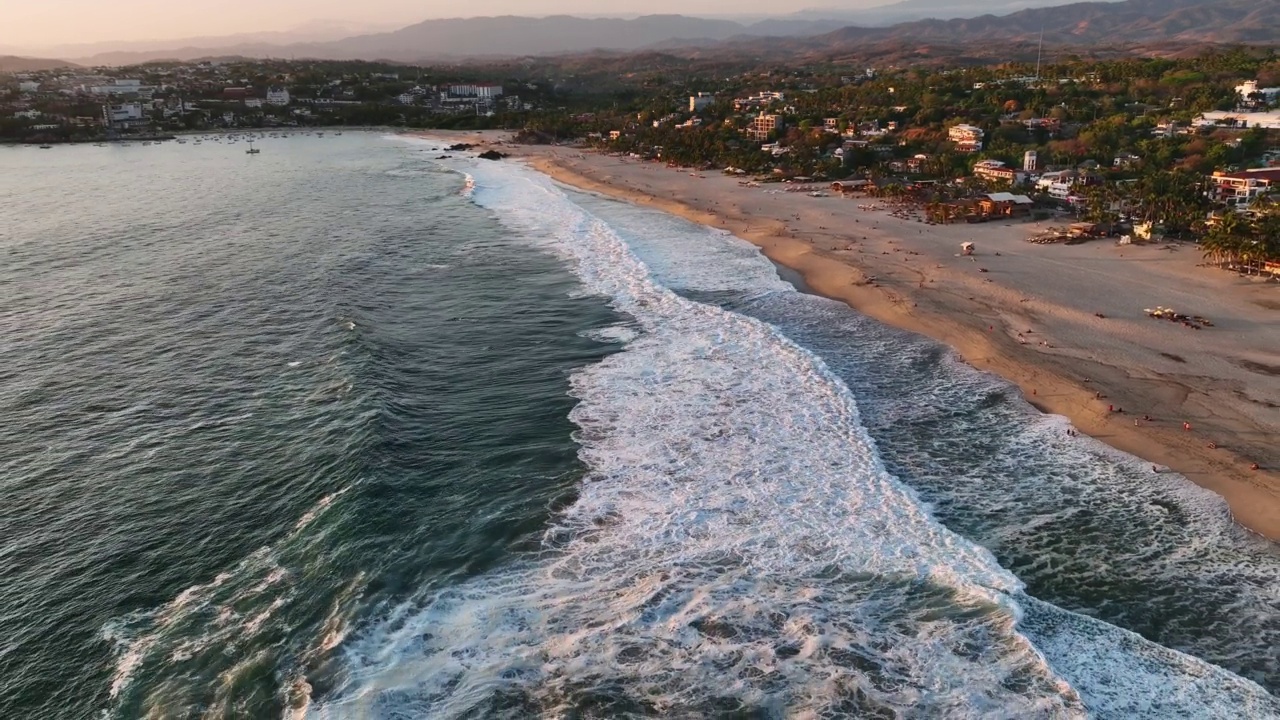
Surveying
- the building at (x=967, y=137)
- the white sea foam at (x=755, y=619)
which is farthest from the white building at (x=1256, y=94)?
the white sea foam at (x=755, y=619)

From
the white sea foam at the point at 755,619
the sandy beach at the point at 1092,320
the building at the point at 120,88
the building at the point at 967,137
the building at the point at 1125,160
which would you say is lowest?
the white sea foam at the point at 755,619

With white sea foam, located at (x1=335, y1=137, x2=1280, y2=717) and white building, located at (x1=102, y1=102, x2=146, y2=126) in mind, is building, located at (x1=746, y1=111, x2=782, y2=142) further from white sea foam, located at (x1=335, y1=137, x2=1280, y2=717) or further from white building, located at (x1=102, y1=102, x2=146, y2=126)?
white building, located at (x1=102, y1=102, x2=146, y2=126)

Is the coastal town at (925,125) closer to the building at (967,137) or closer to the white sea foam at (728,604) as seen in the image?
the building at (967,137)

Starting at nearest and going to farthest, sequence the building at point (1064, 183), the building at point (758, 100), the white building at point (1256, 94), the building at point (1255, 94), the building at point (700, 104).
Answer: the building at point (1064, 183) → the building at point (1255, 94) → the white building at point (1256, 94) → the building at point (758, 100) → the building at point (700, 104)

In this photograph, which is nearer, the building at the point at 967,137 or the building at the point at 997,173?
the building at the point at 997,173

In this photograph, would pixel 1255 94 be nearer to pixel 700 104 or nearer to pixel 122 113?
pixel 700 104

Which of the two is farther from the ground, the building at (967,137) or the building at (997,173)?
the building at (967,137)

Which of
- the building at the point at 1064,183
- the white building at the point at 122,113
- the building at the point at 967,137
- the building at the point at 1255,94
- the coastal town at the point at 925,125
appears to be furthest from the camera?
the white building at the point at 122,113
